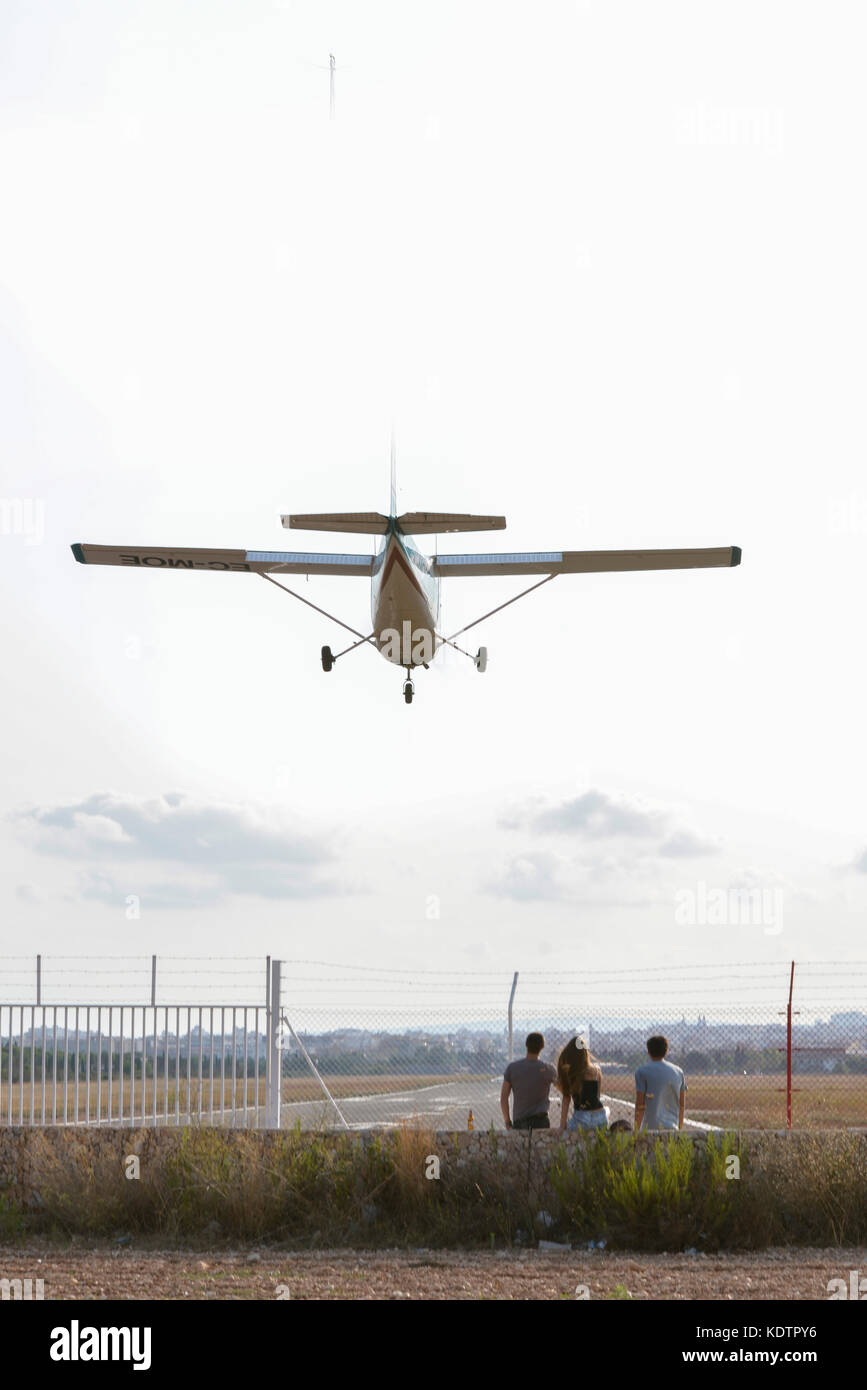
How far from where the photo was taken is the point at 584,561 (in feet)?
80.0

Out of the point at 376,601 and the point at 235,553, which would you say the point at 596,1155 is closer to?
the point at 376,601

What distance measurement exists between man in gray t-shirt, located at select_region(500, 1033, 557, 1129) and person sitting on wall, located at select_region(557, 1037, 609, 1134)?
132mm

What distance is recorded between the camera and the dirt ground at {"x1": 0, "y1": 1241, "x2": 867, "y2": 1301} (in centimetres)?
781

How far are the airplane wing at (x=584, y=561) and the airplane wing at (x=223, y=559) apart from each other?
5.10 ft

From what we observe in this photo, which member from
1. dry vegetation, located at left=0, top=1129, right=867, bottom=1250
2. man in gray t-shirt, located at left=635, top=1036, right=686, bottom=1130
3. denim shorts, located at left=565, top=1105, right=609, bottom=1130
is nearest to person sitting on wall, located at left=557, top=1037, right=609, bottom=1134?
denim shorts, located at left=565, top=1105, right=609, bottom=1130

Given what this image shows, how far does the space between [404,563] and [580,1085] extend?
10335mm

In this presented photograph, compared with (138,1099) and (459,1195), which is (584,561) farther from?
(459,1195)

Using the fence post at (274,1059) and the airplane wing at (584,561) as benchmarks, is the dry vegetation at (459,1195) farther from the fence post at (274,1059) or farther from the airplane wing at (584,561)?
the airplane wing at (584,561)

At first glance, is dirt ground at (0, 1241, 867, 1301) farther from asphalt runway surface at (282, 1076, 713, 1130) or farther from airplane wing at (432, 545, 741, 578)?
airplane wing at (432, 545, 741, 578)

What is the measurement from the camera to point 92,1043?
1370 cm

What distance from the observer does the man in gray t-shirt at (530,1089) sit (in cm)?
1123

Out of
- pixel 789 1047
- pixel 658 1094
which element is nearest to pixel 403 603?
pixel 789 1047
